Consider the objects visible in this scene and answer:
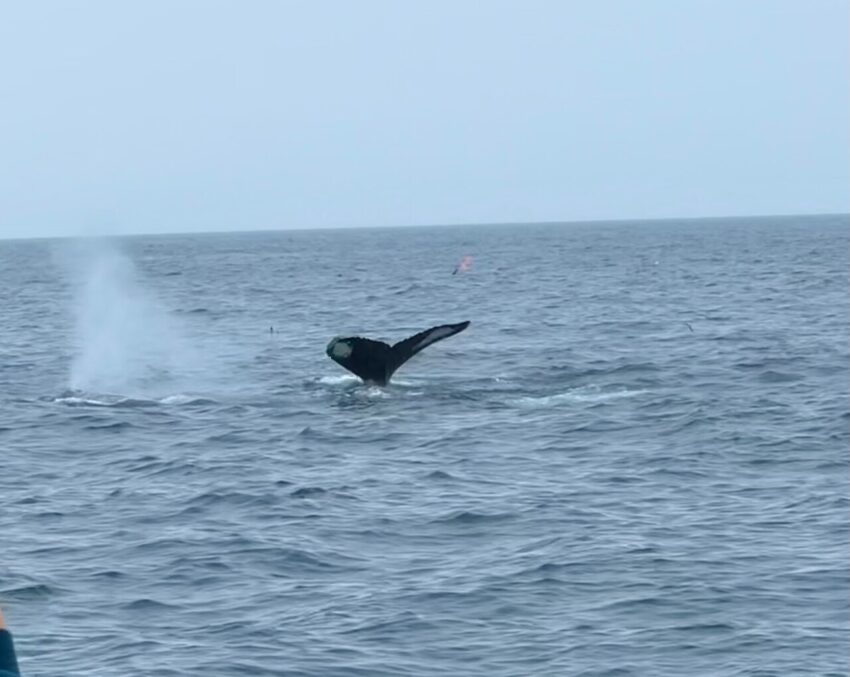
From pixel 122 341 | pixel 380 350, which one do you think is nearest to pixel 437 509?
pixel 380 350

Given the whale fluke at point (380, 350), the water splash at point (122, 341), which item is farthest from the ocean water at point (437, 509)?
the whale fluke at point (380, 350)

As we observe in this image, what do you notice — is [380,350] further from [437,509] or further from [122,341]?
[122,341]

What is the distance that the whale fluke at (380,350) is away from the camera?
31.2 m

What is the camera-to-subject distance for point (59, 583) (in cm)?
1683

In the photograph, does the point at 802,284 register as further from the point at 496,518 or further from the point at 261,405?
the point at 496,518

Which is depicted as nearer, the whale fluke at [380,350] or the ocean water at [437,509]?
the ocean water at [437,509]

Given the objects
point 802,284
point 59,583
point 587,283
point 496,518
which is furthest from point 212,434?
point 587,283

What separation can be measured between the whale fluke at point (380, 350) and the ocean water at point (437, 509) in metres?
0.57

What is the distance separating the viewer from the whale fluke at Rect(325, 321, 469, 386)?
31.2 m

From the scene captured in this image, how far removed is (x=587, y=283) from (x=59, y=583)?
7096cm

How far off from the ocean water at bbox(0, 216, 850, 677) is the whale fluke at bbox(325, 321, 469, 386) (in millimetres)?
569

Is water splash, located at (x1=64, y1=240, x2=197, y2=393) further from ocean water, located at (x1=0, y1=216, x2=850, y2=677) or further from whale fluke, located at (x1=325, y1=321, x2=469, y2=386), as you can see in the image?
whale fluke, located at (x1=325, y1=321, x2=469, y2=386)

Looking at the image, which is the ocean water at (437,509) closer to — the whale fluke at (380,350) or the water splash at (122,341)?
the water splash at (122,341)

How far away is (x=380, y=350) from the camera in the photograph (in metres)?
31.7
